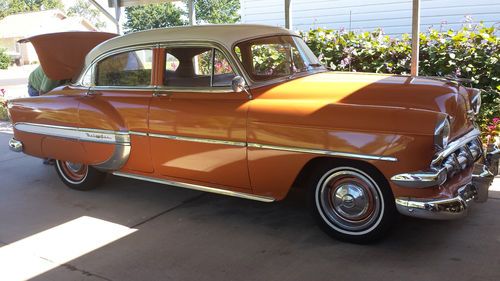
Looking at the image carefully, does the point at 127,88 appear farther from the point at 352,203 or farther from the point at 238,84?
the point at 352,203

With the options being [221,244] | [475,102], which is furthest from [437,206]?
[221,244]

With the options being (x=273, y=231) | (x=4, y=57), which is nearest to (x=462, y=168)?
(x=273, y=231)

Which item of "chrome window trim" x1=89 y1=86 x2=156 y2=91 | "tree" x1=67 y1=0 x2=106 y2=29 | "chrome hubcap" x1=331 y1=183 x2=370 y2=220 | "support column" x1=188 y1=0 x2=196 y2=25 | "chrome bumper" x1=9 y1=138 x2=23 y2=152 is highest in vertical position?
"tree" x1=67 y1=0 x2=106 y2=29

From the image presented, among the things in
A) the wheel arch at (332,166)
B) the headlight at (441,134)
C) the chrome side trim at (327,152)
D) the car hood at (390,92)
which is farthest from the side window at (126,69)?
the headlight at (441,134)

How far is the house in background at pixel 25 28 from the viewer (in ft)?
172

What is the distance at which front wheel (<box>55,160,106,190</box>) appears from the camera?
5621 millimetres

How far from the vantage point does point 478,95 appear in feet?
14.2

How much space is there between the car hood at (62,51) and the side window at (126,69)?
0.66 m

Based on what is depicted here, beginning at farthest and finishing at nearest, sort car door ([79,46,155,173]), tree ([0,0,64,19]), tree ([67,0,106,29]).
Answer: tree ([67,0,106,29]), tree ([0,0,64,19]), car door ([79,46,155,173])

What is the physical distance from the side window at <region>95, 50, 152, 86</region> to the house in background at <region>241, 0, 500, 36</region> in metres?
6.34

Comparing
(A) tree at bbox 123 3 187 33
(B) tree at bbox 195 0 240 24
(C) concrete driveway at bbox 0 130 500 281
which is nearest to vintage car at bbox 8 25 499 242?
(C) concrete driveway at bbox 0 130 500 281

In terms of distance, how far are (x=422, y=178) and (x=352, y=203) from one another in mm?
673

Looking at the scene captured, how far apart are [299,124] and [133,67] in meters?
2.05

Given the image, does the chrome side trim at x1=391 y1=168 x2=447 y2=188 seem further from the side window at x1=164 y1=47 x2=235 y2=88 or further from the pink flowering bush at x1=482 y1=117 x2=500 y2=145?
the pink flowering bush at x1=482 y1=117 x2=500 y2=145
